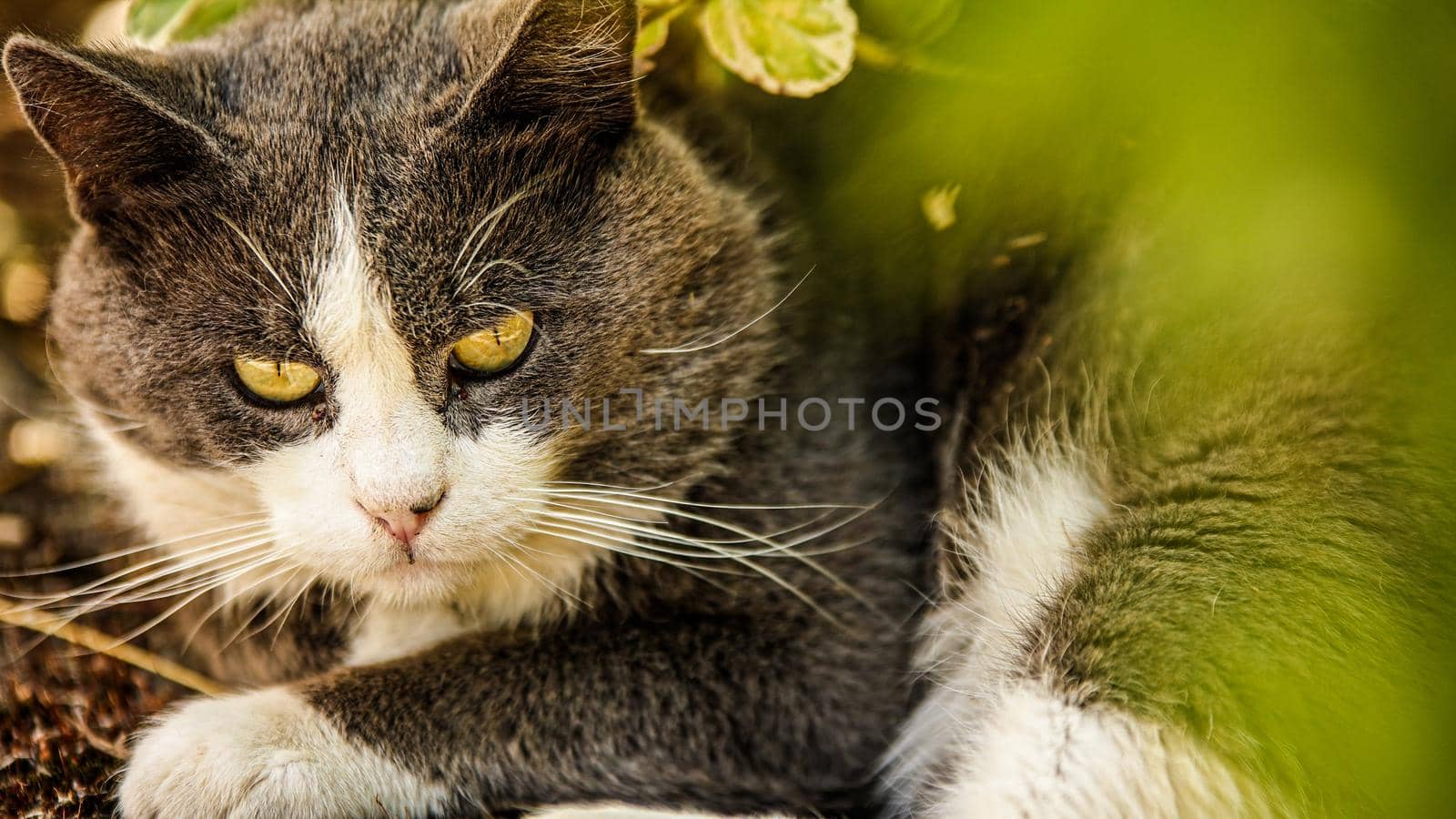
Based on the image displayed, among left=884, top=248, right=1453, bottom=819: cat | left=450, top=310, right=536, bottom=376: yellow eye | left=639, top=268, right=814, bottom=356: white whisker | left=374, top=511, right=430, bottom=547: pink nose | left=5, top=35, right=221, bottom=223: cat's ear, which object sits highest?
left=5, top=35, right=221, bottom=223: cat's ear

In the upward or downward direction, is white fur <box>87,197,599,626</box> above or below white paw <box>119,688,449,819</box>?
above

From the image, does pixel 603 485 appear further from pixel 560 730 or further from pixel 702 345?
pixel 560 730

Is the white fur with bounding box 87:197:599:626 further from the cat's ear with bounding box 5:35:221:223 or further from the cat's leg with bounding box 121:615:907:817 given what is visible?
the cat's ear with bounding box 5:35:221:223

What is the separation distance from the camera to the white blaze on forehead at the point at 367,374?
149cm

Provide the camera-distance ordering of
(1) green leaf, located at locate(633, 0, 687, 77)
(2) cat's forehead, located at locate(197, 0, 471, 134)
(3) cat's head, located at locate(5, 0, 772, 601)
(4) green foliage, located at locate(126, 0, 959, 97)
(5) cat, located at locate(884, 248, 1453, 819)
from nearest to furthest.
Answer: (5) cat, located at locate(884, 248, 1453, 819) → (3) cat's head, located at locate(5, 0, 772, 601) → (2) cat's forehead, located at locate(197, 0, 471, 134) → (4) green foliage, located at locate(126, 0, 959, 97) → (1) green leaf, located at locate(633, 0, 687, 77)

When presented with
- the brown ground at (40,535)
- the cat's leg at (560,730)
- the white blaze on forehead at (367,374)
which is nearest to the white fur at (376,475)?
the white blaze on forehead at (367,374)

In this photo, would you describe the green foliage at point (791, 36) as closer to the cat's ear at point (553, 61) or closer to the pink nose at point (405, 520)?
the cat's ear at point (553, 61)

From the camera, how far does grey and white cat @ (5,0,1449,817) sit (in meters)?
1.51

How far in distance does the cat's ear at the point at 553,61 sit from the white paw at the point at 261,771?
3.36ft

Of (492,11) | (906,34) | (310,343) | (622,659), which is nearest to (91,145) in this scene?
(310,343)

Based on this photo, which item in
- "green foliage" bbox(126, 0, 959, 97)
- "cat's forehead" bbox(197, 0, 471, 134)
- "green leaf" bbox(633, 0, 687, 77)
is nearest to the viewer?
"cat's forehead" bbox(197, 0, 471, 134)

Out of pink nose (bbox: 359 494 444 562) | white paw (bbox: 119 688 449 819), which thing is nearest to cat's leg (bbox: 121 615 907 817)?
white paw (bbox: 119 688 449 819)

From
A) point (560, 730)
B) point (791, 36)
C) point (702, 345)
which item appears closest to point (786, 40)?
point (791, 36)

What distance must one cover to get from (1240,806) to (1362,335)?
0.70 meters
